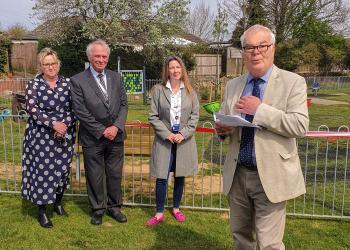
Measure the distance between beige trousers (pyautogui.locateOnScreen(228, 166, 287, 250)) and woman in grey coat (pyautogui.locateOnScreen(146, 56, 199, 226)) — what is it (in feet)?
4.92

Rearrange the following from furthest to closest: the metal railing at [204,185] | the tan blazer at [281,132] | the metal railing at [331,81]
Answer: the metal railing at [331,81] → the metal railing at [204,185] → the tan blazer at [281,132]

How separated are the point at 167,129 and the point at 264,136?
186 cm

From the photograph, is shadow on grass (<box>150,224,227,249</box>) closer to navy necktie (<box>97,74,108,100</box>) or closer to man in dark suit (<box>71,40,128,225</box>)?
man in dark suit (<box>71,40,128,225</box>)

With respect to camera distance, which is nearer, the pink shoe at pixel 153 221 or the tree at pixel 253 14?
the pink shoe at pixel 153 221

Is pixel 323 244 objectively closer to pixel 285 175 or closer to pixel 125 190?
pixel 285 175

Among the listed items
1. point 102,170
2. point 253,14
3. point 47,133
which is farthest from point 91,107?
point 253,14

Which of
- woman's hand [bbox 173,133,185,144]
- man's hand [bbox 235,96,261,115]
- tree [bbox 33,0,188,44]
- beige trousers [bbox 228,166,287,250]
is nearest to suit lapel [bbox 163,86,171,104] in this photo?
woman's hand [bbox 173,133,185,144]

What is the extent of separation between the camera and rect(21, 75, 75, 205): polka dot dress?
4348 millimetres

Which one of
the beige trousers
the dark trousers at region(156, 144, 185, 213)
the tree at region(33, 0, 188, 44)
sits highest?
the tree at region(33, 0, 188, 44)

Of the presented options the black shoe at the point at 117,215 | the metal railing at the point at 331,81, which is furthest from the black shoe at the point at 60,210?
the metal railing at the point at 331,81

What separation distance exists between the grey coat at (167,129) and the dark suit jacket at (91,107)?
430 millimetres

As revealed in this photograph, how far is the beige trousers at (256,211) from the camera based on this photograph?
110 inches

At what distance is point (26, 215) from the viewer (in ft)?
16.1

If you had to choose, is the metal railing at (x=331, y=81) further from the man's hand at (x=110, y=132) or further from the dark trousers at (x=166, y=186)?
the man's hand at (x=110, y=132)
